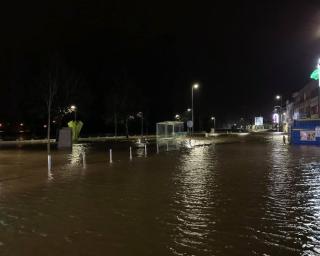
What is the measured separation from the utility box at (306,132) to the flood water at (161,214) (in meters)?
29.0

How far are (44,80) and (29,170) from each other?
166 ft

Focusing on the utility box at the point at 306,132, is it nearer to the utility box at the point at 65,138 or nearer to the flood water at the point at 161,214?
the utility box at the point at 65,138

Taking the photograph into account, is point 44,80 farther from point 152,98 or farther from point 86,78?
point 152,98

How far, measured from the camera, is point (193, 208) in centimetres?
1134

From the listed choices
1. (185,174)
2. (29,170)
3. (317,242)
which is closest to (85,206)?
(317,242)

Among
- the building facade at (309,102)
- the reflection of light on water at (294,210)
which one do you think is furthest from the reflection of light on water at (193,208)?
the building facade at (309,102)

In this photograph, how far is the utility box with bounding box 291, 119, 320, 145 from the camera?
152ft

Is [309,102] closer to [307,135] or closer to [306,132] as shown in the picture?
[306,132]

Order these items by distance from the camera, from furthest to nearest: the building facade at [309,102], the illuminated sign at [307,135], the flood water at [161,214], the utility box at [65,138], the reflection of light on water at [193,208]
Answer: the building facade at [309,102]
the illuminated sign at [307,135]
the utility box at [65,138]
the reflection of light on water at [193,208]
the flood water at [161,214]

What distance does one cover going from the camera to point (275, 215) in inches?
409

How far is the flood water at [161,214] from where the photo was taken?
25.5ft

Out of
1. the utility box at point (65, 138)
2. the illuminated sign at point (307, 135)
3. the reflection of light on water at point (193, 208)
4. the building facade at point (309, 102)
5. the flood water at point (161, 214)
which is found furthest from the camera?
the building facade at point (309, 102)

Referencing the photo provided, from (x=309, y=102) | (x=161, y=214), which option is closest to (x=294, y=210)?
(x=161, y=214)

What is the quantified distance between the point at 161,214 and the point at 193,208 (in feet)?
3.65
